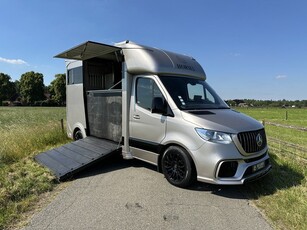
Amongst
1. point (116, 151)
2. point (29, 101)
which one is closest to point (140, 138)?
point (116, 151)

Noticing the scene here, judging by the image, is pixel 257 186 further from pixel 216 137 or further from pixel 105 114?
pixel 105 114

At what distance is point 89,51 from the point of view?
7.46 metres

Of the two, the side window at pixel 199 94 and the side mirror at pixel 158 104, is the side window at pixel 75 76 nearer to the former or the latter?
the side mirror at pixel 158 104

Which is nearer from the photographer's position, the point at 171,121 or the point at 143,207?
the point at 143,207

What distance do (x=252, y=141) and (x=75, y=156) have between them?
4.32 m

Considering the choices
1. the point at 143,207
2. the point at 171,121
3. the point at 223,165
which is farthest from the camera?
the point at 171,121

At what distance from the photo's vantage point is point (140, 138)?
20.6 feet

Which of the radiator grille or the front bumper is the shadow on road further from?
the radiator grille

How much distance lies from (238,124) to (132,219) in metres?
2.65

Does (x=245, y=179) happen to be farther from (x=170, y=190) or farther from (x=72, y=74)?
(x=72, y=74)

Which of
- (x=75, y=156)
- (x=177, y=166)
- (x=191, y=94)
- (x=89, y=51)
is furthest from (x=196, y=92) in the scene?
(x=75, y=156)

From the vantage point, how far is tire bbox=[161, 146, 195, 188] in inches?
200

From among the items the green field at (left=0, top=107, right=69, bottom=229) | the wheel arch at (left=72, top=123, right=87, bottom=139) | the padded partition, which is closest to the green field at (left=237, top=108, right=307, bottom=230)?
the padded partition

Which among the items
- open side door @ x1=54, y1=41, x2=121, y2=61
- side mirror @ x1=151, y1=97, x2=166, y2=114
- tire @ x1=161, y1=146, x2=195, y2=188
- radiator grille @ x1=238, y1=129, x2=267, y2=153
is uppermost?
open side door @ x1=54, y1=41, x2=121, y2=61
